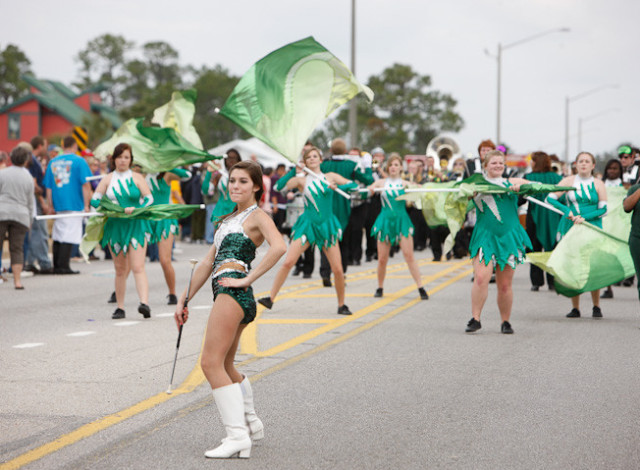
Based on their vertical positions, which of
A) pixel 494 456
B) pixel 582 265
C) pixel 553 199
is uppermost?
pixel 553 199

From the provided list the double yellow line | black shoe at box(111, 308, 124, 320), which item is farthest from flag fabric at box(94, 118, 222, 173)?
the double yellow line

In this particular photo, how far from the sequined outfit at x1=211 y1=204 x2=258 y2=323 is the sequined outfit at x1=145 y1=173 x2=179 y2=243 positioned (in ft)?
18.6

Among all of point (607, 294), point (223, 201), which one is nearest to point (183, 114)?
point (223, 201)

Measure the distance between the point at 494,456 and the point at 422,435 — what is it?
1.84 ft

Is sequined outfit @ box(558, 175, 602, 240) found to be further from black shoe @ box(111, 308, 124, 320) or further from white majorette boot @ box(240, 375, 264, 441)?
white majorette boot @ box(240, 375, 264, 441)

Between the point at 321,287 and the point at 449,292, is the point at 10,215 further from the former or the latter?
the point at 449,292

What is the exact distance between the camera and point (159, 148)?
34.1ft

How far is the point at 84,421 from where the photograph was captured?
5.86 metres

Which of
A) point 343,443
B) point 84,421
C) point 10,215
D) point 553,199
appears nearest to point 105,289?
point 10,215

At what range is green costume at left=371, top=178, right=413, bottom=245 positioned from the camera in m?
13.1

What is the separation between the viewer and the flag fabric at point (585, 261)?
10805 mm

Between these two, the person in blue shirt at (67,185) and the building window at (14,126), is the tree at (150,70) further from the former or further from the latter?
the person in blue shirt at (67,185)

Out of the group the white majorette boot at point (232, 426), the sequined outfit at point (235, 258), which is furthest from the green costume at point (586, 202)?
the white majorette boot at point (232, 426)

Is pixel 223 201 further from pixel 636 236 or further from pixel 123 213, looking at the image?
pixel 636 236
